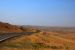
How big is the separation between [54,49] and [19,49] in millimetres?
5524

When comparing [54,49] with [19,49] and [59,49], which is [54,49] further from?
[19,49]

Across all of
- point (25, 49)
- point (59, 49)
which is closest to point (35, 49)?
point (25, 49)

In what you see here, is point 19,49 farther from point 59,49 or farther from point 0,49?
point 59,49

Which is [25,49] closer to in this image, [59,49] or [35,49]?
[35,49]

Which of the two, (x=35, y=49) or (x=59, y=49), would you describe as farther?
(x=59, y=49)

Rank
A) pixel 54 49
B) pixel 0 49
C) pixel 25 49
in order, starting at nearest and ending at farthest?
pixel 0 49 → pixel 25 49 → pixel 54 49

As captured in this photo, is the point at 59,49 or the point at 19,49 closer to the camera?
the point at 19,49

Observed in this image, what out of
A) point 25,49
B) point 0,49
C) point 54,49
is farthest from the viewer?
point 54,49

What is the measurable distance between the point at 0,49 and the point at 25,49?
336 cm

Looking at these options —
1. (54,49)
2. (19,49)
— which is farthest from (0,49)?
(54,49)

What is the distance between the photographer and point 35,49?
31.0 meters

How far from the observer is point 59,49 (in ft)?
109

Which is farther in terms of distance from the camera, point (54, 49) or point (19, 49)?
point (54, 49)

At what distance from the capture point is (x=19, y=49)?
97.2 feet
